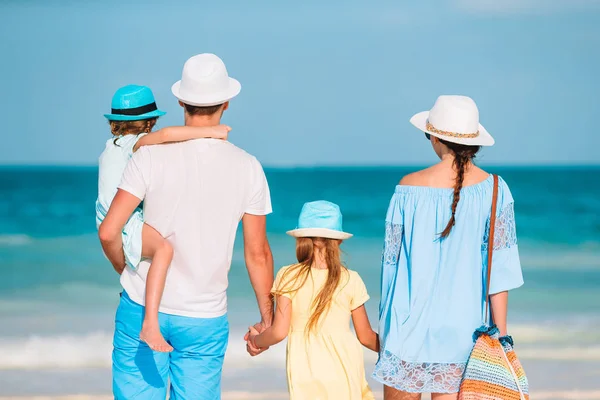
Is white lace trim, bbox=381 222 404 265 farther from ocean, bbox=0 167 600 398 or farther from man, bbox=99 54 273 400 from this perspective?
ocean, bbox=0 167 600 398

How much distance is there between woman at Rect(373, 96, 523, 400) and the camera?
10.0ft

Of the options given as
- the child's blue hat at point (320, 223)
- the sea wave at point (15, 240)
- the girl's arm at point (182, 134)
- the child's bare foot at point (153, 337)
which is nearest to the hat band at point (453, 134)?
the child's blue hat at point (320, 223)

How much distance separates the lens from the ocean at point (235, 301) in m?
5.64

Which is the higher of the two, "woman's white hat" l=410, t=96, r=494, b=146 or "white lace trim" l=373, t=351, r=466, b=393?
"woman's white hat" l=410, t=96, r=494, b=146

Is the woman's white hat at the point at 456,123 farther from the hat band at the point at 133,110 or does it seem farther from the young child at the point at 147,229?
the hat band at the point at 133,110

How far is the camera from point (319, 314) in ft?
10.4

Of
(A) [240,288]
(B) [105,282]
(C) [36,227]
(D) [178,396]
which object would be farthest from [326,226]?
(C) [36,227]

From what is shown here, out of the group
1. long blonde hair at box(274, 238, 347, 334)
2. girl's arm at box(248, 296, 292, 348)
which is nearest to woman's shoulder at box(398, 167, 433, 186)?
long blonde hair at box(274, 238, 347, 334)

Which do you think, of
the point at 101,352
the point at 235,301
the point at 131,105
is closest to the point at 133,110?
the point at 131,105

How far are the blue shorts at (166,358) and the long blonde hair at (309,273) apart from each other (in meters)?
0.28

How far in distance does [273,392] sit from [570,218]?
61.0ft

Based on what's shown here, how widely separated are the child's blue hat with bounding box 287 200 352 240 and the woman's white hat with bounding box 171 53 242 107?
0.52m

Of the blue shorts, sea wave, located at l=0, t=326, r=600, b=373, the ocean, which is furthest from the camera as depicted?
sea wave, located at l=0, t=326, r=600, b=373

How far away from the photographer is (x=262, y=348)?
3416 mm
